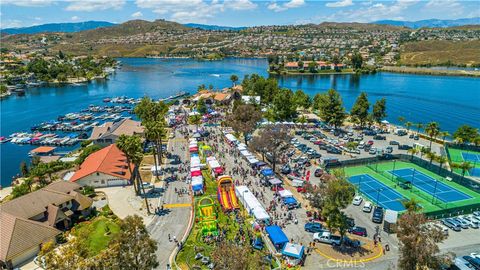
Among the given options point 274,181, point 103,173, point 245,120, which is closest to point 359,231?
point 274,181

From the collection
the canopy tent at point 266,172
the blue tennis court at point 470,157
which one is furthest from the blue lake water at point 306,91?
the canopy tent at point 266,172

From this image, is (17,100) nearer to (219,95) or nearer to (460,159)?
(219,95)

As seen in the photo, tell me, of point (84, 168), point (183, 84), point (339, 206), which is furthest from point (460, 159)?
point (183, 84)

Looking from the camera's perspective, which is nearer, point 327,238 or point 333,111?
point 327,238

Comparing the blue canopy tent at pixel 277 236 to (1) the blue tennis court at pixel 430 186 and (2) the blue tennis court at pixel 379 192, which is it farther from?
(1) the blue tennis court at pixel 430 186

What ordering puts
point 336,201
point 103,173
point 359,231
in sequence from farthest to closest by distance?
point 103,173 → point 359,231 → point 336,201

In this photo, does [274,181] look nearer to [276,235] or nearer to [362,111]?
[276,235]
